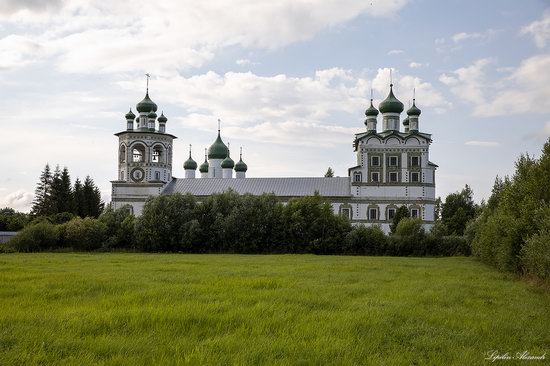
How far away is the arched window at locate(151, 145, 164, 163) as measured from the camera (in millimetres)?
65375

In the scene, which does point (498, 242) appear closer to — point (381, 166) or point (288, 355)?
point (288, 355)

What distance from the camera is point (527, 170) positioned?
79.7 feet

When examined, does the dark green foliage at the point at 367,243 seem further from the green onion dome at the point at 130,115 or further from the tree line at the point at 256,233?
the green onion dome at the point at 130,115

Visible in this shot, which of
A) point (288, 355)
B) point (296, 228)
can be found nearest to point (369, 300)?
point (288, 355)

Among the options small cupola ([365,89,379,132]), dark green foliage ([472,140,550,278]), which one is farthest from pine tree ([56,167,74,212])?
dark green foliage ([472,140,550,278])

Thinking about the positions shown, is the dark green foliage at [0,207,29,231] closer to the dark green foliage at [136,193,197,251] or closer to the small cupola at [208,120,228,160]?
the dark green foliage at [136,193,197,251]

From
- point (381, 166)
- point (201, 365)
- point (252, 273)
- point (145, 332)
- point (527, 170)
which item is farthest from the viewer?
point (381, 166)

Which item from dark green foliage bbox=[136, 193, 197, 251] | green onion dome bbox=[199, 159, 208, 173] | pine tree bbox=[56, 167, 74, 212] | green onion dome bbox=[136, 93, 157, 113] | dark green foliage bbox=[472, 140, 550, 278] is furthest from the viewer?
green onion dome bbox=[199, 159, 208, 173]

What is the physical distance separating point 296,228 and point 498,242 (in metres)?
21.8

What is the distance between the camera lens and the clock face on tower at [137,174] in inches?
2537

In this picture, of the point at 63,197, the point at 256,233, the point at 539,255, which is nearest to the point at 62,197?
the point at 63,197

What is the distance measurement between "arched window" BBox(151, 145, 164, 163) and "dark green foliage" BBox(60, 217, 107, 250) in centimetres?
2127

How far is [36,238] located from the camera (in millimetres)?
42000

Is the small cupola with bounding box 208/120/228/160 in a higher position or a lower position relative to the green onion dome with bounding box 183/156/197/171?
higher
